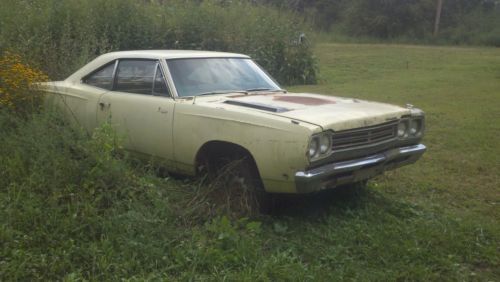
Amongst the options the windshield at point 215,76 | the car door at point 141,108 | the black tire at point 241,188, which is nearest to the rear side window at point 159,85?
the car door at point 141,108

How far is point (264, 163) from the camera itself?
4.45 m

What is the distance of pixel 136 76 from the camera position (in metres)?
5.77

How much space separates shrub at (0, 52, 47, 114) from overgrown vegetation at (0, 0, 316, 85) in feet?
3.74

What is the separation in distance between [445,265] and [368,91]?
9.59 m

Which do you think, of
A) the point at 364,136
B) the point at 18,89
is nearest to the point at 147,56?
the point at 18,89

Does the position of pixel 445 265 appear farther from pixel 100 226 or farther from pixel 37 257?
pixel 37 257

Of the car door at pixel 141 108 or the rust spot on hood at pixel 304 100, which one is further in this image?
the car door at pixel 141 108

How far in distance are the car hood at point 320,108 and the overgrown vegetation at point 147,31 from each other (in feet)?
11.5

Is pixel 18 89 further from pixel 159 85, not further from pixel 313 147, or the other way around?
pixel 313 147

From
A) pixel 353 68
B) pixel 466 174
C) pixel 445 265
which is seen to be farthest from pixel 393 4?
pixel 445 265

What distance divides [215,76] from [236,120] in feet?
3.83

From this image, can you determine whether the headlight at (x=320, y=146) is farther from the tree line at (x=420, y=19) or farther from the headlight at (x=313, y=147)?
the tree line at (x=420, y=19)

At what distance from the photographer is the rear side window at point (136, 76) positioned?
220 inches

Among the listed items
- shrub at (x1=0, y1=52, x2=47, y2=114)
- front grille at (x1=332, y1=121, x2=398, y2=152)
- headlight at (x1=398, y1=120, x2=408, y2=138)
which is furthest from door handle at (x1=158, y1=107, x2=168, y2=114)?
headlight at (x1=398, y1=120, x2=408, y2=138)
